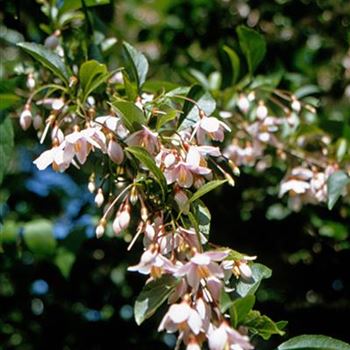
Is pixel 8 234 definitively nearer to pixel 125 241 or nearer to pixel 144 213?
pixel 125 241

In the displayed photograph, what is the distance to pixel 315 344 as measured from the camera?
1.11 metres

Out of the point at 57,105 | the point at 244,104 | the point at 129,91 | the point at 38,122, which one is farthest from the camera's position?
the point at 244,104

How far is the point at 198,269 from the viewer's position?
1.05 metres

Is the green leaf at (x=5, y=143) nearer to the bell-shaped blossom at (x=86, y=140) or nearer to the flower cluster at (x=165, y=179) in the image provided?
the flower cluster at (x=165, y=179)

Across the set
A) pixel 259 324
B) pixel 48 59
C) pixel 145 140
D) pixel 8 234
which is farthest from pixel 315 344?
pixel 8 234

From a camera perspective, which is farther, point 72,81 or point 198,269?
point 72,81

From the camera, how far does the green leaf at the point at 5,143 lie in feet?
5.45

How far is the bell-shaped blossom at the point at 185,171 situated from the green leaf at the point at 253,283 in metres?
0.18

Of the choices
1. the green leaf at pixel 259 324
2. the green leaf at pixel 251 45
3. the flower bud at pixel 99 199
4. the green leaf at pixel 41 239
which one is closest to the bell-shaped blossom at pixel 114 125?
the flower bud at pixel 99 199

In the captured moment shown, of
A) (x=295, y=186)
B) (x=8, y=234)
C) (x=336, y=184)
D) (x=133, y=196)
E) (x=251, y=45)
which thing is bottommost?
(x=8, y=234)

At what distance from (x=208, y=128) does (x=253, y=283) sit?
30 centimetres

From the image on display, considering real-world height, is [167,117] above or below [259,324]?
above

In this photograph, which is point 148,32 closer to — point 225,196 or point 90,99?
point 225,196

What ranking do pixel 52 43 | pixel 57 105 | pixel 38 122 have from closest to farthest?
pixel 57 105 → pixel 38 122 → pixel 52 43
